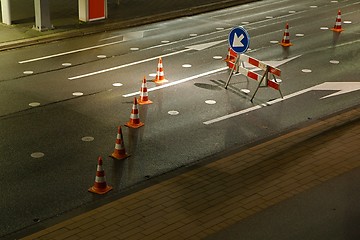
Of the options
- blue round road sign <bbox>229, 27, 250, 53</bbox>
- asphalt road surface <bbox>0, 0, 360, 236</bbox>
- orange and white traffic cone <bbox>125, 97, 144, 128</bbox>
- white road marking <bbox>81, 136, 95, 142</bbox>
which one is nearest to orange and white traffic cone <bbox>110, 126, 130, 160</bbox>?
asphalt road surface <bbox>0, 0, 360, 236</bbox>

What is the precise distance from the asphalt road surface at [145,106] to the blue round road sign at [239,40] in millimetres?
1103

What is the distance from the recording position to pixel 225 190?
11484 mm

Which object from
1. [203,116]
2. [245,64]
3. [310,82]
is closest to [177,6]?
[245,64]

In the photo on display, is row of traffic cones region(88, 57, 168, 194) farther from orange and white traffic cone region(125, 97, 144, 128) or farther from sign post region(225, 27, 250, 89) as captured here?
sign post region(225, 27, 250, 89)

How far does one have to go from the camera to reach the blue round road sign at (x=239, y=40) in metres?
15.8

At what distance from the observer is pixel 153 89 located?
16.6 metres

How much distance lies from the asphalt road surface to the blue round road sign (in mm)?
1103

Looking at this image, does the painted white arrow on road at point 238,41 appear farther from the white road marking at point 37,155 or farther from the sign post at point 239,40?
the white road marking at point 37,155

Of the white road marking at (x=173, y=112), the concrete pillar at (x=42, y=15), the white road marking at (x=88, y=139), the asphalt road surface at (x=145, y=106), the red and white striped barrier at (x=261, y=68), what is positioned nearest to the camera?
the asphalt road surface at (x=145, y=106)

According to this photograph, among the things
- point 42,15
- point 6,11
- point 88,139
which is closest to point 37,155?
point 88,139

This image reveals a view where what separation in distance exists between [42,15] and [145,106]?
7311 mm

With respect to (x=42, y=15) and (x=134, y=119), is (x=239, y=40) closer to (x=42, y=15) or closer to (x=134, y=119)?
(x=134, y=119)

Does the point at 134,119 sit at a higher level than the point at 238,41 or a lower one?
lower

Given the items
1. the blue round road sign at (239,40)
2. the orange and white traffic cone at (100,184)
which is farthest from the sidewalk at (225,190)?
the blue round road sign at (239,40)
